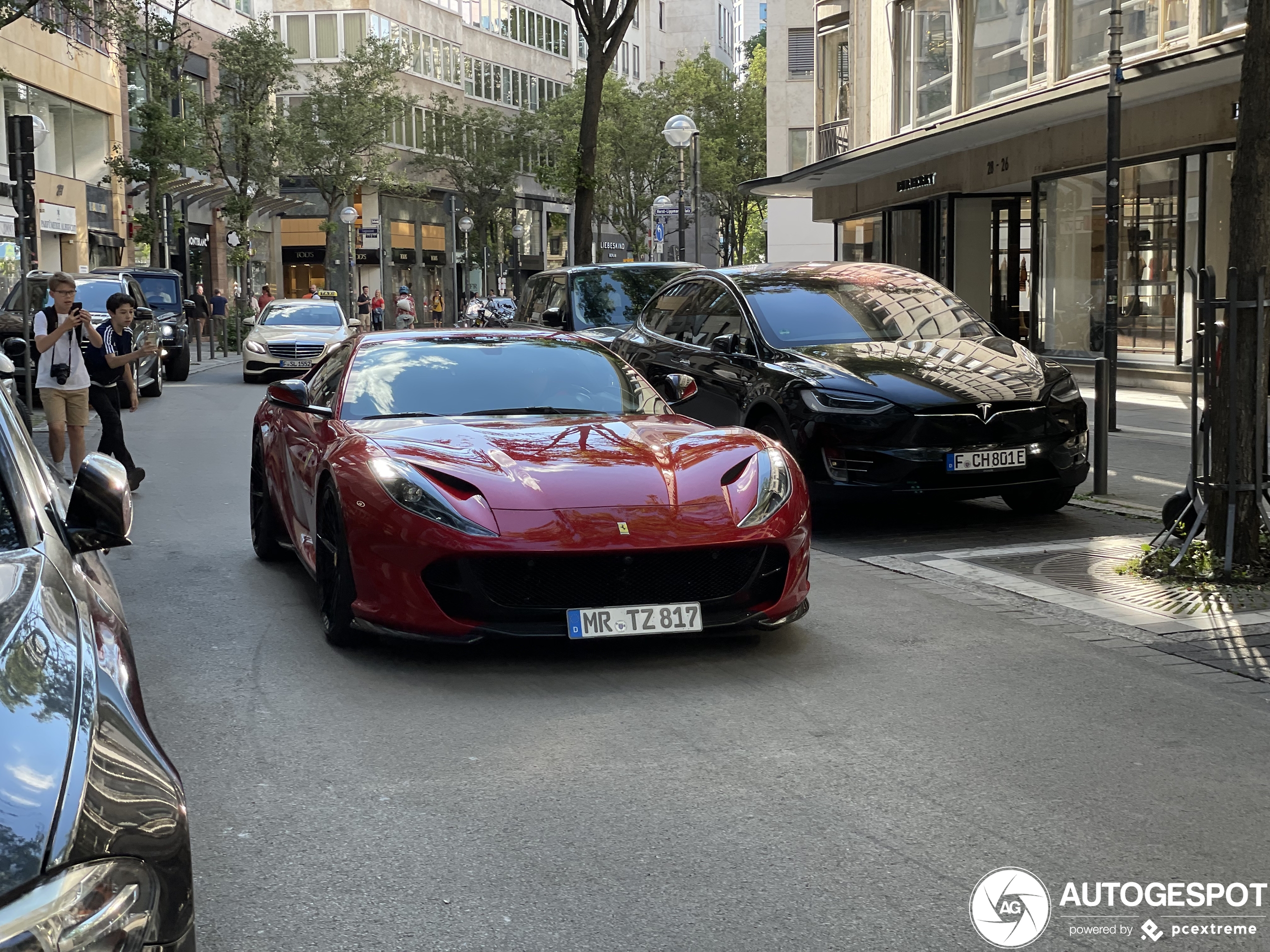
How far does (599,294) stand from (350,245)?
53.4m

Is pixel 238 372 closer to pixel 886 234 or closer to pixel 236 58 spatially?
pixel 886 234

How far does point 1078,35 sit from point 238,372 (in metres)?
18.6

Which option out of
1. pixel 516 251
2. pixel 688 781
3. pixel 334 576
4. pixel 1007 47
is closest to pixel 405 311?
pixel 1007 47

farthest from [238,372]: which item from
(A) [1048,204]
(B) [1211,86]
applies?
(B) [1211,86]

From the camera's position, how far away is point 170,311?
2970 cm

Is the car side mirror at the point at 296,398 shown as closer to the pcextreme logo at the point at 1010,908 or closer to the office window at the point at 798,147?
the pcextreme logo at the point at 1010,908

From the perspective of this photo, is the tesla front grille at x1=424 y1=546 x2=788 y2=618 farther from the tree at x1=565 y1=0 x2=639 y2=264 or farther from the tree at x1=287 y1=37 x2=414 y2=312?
the tree at x1=287 y1=37 x2=414 y2=312

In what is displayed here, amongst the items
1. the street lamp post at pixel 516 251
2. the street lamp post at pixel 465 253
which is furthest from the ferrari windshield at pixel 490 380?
the street lamp post at pixel 516 251

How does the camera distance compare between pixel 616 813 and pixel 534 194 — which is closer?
pixel 616 813

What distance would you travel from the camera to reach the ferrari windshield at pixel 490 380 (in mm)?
7316

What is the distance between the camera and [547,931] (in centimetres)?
354

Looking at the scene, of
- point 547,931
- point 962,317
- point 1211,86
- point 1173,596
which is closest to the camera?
point 547,931

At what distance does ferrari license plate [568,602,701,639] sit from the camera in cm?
595

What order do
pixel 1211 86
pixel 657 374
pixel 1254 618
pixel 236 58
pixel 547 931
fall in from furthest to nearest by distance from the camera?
pixel 236 58
pixel 1211 86
pixel 657 374
pixel 1254 618
pixel 547 931
